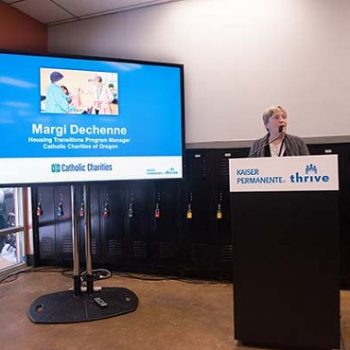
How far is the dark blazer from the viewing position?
8.75 ft

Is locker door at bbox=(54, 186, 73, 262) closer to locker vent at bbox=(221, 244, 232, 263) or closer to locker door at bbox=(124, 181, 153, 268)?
locker door at bbox=(124, 181, 153, 268)

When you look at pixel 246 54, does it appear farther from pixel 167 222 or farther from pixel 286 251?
pixel 286 251

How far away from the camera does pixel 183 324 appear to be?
2627 mm

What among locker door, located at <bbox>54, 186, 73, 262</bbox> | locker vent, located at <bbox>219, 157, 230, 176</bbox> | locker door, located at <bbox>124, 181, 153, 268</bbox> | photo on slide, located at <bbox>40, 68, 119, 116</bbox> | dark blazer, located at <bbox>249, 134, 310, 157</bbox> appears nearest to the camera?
dark blazer, located at <bbox>249, 134, 310, 157</bbox>

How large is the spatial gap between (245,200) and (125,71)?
5.35ft

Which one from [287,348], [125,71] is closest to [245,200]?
[287,348]

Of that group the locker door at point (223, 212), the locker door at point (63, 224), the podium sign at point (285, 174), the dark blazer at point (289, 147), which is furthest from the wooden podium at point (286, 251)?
the locker door at point (63, 224)

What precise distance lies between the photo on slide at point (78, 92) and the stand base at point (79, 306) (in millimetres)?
1551

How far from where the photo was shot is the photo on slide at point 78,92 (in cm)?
282

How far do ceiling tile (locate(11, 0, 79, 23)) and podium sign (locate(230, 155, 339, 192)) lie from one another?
285 centimetres

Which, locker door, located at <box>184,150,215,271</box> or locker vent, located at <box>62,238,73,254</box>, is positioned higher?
locker door, located at <box>184,150,215,271</box>

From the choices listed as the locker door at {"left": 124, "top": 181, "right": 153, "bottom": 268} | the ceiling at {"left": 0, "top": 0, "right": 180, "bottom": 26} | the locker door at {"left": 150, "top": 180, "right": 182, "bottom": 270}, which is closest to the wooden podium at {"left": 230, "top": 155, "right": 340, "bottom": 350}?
the locker door at {"left": 150, "top": 180, "right": 182, "bottom": 270}

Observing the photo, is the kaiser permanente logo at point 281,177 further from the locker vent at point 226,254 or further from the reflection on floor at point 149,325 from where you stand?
the locker vent at point 226,254

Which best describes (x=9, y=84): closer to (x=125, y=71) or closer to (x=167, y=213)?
(x=125, y=71)
